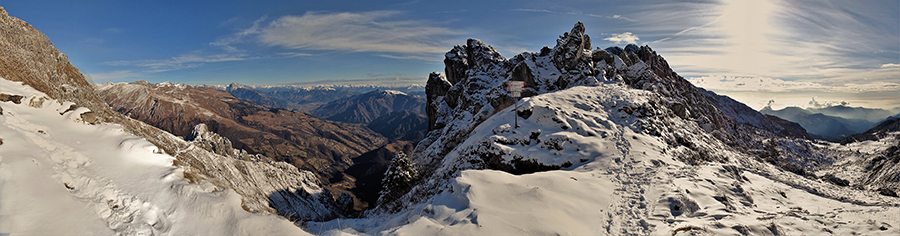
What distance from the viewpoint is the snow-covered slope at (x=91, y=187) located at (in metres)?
6.20

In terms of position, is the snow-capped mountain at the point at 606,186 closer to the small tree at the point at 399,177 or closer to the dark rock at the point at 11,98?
the small tree at the point at 399,177

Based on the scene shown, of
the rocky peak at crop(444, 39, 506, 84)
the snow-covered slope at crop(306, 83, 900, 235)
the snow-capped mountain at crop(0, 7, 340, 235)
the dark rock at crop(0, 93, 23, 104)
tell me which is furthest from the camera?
the rocky peak at crop(444, 39, 506, 84)

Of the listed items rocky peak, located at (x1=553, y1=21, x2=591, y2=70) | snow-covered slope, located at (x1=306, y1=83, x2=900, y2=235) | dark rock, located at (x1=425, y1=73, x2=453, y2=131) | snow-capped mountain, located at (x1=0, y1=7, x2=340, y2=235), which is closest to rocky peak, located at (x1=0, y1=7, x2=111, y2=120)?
snow-capped mountain, located at (x1=0, y1=7, x2=340, y2=235)

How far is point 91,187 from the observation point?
7.53 m

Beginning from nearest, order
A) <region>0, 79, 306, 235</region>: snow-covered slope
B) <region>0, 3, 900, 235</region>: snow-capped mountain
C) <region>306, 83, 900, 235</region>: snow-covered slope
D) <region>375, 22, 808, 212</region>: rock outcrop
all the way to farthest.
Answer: <region>0, 79, 306, 235</region>: snow-covered slope
<region>0, 3, 900, 235</region>: snow-capped mountain
<region>306, 83, 900, 235</region>: snow-covered slope
<region>375, 22, 808, 212</region>: rock outcrop

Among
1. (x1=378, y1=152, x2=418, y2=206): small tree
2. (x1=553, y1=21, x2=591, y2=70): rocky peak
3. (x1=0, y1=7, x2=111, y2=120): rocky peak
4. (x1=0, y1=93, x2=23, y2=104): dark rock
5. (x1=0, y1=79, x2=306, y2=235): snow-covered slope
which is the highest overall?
(x1=553, y1=21, x2=591, y2=70): rocky peak

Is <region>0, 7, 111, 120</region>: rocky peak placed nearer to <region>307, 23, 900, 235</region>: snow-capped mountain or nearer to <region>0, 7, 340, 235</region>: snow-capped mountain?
<region>0, 7, 340, 235</region>: snow-capped mountain

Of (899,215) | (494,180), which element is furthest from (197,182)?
(899,215)

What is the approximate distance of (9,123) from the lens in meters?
8.45

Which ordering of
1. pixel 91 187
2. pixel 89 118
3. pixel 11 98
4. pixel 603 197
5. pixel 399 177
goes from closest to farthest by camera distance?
1. pixel 91 187
2. pixel 11 98
3. pixel 89 118
4. pixel 603 197
5. pixel 399 177

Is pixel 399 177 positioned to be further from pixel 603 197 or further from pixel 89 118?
pixel 89 118

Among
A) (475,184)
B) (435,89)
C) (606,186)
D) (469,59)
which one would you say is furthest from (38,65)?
(435,89)

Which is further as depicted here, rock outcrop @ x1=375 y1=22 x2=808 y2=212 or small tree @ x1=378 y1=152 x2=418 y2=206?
small tree @ x1=378 y1=152 x2=418 y2=206

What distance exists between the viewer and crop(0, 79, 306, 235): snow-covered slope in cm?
620
